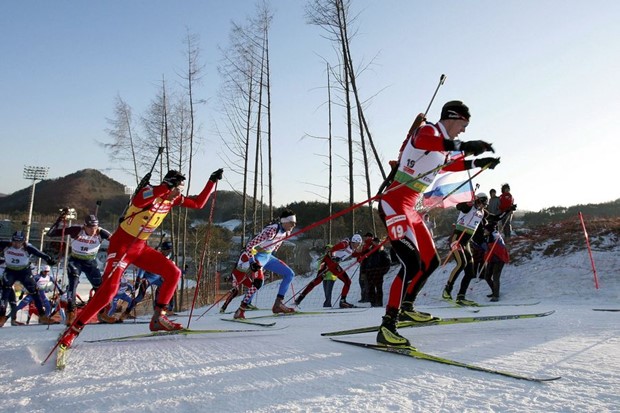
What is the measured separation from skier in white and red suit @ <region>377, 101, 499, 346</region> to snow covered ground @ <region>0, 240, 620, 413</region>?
49 centimetres

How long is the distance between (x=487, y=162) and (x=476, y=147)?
49 cm

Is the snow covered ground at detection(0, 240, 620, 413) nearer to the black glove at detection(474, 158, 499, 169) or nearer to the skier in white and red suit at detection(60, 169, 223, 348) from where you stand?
the skier in white and red suit at detection(60, 169, 223, 348)

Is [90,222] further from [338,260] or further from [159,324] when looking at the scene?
[338,260]

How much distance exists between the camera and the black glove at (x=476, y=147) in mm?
3572

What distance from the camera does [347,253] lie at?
478 inches

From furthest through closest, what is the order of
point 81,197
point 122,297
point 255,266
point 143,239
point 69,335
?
point 81,197, point 122,297, point 255,266, point 143,239, point 69,335

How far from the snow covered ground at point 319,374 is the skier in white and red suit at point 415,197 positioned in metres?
0.49

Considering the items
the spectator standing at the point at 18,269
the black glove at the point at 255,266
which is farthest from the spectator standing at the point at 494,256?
the spectator standing at the point at 18,269

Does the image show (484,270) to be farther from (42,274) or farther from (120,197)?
(120,197)

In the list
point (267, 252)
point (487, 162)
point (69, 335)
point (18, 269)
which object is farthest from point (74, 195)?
point (487, 162)

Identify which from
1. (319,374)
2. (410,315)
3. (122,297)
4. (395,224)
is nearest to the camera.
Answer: (319,374)

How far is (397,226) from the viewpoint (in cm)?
409

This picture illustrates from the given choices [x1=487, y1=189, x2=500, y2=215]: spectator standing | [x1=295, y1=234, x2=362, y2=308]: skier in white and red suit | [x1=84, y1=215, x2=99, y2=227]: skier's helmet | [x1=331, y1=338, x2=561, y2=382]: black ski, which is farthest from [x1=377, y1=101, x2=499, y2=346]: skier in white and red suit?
[x1=487, y1=189, x2=500, y2=215]: spectator standing

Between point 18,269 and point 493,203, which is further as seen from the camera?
point 493,203
